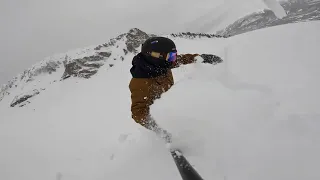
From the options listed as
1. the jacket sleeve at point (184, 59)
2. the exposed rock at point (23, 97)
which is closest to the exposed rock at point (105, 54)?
the exposed rock at point (23, 97)

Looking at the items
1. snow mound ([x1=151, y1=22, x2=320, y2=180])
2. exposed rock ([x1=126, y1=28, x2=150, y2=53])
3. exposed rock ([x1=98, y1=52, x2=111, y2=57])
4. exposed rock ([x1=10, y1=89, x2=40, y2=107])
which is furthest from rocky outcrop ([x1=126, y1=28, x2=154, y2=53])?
snow mound ([x1=151, y1=22, x2=320, y2=180])

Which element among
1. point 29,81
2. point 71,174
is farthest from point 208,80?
point 29,81

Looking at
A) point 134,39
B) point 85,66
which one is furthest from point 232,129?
point 134,39

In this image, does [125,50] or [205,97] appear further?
[125,50]

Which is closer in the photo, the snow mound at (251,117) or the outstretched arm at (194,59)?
the snow mound at (251,117)

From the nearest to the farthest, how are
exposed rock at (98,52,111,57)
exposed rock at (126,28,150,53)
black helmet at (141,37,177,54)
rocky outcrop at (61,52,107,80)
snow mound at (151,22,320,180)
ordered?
1. snow mound at (151,22,320,180)
2. black helmet at (141,37,177,54)
3. rocky outcrop at (61,52,107,80)
4. exposed rock at (126,28,150,53)
5. exposed rock at (98,52,111,57)

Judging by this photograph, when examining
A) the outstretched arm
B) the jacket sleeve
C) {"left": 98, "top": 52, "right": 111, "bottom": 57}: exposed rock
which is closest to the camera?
the outstretched arm

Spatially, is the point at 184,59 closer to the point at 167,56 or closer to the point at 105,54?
the point at 167,56

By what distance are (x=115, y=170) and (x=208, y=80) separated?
2.05 meters

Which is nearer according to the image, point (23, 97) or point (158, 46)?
point (158, 46)

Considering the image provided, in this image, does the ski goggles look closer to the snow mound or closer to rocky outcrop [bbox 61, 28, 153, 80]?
the snow mound

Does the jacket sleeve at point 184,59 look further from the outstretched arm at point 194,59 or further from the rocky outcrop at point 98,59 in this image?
the rocky outcrop at point 98,59

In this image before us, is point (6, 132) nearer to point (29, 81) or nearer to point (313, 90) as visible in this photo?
point (313, 90)

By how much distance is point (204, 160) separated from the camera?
105 inches
